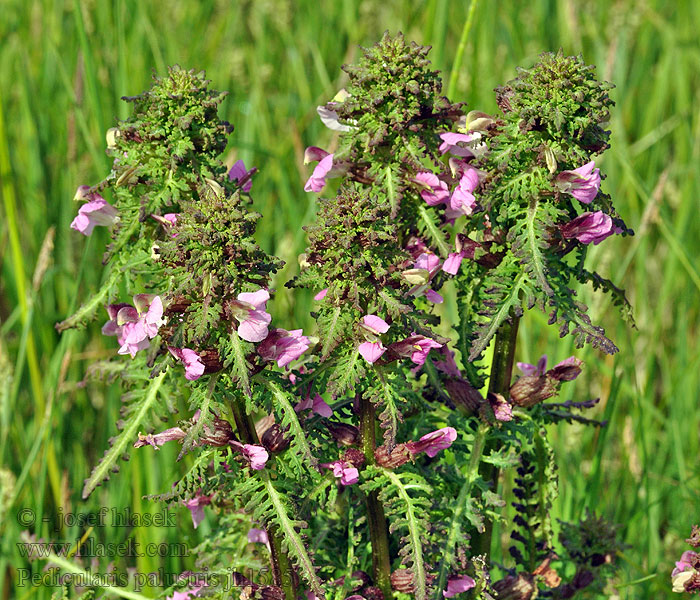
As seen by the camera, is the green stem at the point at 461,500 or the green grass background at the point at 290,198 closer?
the green stem at the point at 461,500

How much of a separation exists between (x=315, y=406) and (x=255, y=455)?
0.19 meters

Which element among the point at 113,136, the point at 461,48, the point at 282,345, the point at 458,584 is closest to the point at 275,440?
the point at 282,345

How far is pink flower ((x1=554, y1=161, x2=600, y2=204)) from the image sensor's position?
1.85 metres

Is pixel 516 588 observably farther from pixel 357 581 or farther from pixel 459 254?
pixel 459 254

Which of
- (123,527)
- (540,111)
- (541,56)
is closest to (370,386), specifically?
(540,111)

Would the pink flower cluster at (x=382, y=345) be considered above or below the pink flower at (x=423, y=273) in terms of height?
below

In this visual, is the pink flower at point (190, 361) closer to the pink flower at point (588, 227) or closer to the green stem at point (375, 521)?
the green stem at point (375, 521)

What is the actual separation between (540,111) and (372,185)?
0.40 meters

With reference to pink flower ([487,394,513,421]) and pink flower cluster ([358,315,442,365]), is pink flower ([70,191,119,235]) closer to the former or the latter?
pink flower cluster ([358,315,442,365])

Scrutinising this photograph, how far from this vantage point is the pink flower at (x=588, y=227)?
1.95 meters

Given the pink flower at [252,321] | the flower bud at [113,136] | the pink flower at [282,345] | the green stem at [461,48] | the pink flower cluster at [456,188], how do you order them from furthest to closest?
the green stem at [461,48]
the flower bud at [113,136]
the pink flower cluster at [456,188]
the pink flower at [282,345]
the pink flower at [252,321]

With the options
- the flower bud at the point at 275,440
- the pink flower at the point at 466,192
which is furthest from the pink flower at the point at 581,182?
the flower bud at the point at 275,440

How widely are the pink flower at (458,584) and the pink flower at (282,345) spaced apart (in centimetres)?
68

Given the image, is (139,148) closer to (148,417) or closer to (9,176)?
(148,417)
